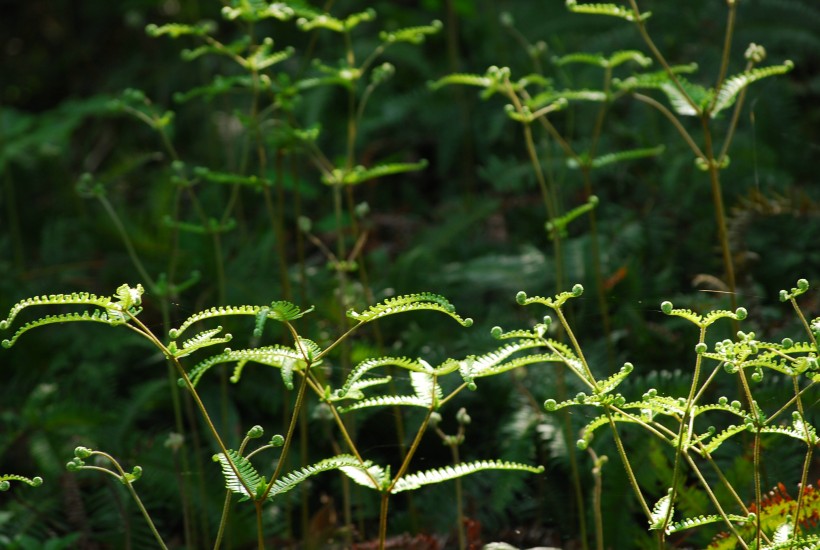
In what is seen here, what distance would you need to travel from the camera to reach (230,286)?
9.17ft

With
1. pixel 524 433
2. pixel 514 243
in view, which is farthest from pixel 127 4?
pixel 524 433

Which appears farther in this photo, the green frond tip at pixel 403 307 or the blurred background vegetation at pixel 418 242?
the blurred background vegetation at pixel 418 242

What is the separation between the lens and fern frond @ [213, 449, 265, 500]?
3.88 feet

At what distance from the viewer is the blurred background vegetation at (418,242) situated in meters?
2.18

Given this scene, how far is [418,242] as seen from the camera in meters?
3.20

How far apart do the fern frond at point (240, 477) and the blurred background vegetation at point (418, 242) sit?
58 centimetres

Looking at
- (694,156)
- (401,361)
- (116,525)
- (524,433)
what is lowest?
(116,525)

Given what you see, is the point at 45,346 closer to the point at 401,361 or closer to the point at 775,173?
the point at 401,361

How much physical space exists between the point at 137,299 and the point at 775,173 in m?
2.29

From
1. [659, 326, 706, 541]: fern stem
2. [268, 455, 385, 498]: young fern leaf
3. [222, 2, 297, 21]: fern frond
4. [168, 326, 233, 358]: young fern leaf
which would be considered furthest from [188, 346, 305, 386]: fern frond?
[222, 2, 297, 21]: fern frond

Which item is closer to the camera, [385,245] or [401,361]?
[401,361]

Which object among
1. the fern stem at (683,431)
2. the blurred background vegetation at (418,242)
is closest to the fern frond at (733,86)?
the blurred background vegetation at (418,242)

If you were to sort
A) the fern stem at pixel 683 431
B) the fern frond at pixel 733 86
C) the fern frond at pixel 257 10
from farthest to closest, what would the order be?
the fern frond at pixel 257 10, the fern frond at pixel 733 86, the fern stem at pixel 683 431

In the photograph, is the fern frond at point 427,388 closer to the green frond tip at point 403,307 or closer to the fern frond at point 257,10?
the green frond tip at point 403,307
